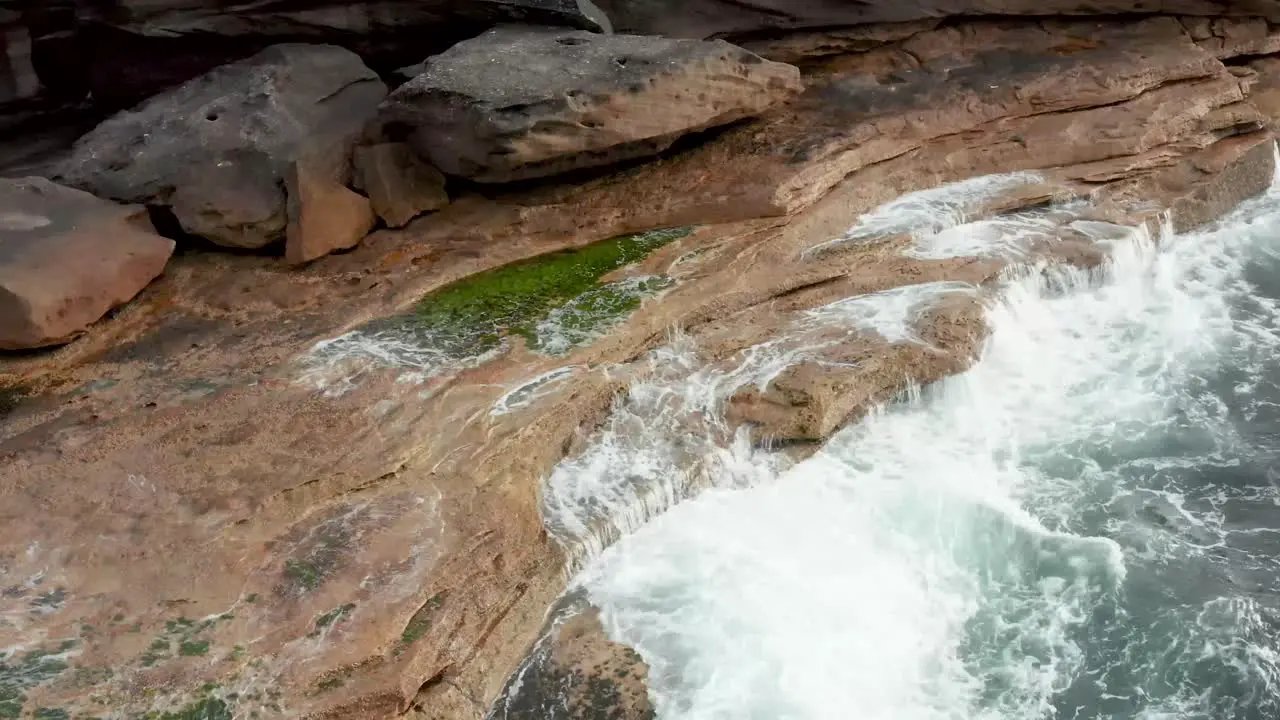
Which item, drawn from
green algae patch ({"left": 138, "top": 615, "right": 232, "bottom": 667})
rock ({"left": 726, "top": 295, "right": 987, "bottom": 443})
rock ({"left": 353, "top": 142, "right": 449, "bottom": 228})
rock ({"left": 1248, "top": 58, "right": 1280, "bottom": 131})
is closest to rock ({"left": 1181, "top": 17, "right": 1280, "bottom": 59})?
rock ({"left": 1248, "top": 58, "right": 1280, "bottom": 131})

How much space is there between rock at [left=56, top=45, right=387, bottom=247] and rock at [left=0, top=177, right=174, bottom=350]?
43 cm

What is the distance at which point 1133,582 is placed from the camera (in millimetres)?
6984

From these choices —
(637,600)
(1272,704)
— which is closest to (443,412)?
(637,600)

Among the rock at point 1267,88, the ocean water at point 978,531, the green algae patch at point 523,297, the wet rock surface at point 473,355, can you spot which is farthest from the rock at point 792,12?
the ocean water at point 978,531

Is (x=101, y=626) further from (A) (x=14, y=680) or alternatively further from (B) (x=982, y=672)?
(B) (x=982, y=672)

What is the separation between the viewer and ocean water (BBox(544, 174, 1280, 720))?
6324 millimetres

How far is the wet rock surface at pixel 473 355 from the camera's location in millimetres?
6000

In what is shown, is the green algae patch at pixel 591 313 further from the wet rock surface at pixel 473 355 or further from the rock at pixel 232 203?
the rock at pixel 232 203

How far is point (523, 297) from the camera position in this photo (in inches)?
350

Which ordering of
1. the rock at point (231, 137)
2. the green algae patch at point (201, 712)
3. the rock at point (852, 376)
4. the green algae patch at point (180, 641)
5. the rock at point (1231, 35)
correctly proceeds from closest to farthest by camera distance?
the green algae patch at point (201, 712)
the green algae patch at point (180, 641)
the rock at point (852, 376)
the rock at point (231, 137)
the rock at point (1231, 35)

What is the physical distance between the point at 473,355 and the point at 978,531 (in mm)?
3694

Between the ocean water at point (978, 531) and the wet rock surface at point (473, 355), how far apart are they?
0.29m

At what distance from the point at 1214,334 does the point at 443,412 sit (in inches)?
254

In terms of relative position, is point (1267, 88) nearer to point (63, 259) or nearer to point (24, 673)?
point (63, 259)
